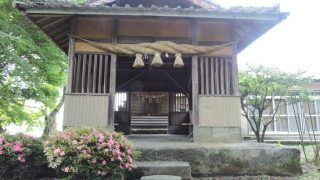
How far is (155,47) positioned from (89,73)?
76.3 inches

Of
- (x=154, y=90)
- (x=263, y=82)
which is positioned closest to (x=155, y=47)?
(x=154, y=90)

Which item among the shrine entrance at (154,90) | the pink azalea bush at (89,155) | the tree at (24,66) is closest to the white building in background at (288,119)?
the shrine entrance at (154,90)

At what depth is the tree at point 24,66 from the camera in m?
10.2

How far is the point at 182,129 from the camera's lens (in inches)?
527

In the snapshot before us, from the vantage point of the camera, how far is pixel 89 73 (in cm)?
734

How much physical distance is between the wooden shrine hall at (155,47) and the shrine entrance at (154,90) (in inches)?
118

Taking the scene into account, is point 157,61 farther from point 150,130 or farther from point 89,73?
point 150,130

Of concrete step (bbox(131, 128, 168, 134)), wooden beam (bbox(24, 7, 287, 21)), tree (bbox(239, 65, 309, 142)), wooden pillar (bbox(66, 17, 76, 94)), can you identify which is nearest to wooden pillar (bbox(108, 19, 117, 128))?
wooden beam (bbox(24, 7, 287, 21))

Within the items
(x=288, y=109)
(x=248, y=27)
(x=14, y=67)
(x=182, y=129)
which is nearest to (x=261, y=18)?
(x=248, y=27)

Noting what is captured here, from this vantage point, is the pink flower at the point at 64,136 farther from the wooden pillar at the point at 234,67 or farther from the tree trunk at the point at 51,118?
Result: the tree trunk at the point at 51,118

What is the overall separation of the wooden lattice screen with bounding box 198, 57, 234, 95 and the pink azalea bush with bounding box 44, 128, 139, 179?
3.32 metres

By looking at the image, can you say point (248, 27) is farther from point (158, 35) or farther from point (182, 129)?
point (182, 129)

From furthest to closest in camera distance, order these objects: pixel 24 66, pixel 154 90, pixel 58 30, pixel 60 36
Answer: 1. pixel 154 90
2. pixel 24 66
3. pixel 60 36
4. pixel 58 30

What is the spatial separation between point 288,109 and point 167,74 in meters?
8.82
